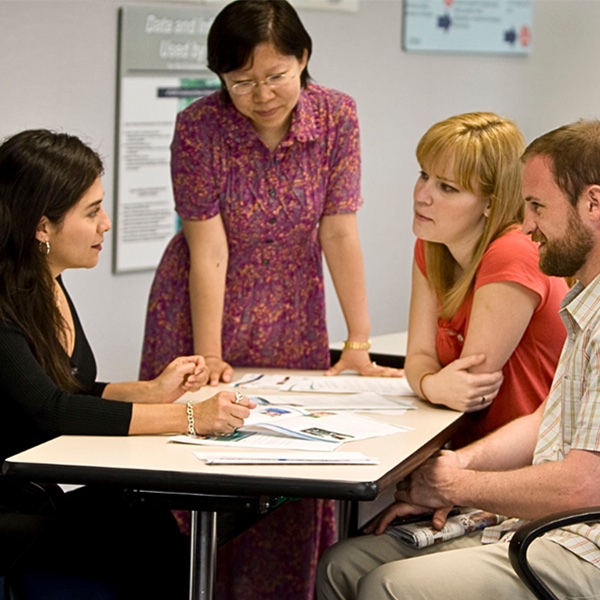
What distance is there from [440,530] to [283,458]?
472 millimetres

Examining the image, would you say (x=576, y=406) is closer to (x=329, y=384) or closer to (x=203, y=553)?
(x=203, y=553)

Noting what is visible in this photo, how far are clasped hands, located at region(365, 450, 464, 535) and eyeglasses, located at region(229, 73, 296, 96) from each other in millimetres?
1068

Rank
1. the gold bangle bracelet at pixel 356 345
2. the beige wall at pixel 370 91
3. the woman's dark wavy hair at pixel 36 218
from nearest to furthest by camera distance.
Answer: the woman's dark wavy hair at pixel 36 218 → the gold bangle bracelet at pixel 356 345 → the beige wall at pixel 370 91

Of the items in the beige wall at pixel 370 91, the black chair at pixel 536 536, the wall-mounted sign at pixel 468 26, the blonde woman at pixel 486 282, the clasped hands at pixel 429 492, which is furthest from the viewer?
the wall-mounted sign at pixel 468 26

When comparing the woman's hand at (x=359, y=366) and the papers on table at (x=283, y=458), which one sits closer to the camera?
the papers on table at (x=283, y=458)

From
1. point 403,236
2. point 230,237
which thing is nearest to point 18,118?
point 230,237

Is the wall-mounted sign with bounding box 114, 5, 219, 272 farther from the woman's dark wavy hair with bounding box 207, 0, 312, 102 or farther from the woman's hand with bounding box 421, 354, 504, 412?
the woman's hand with bounding box 421, 354, 504, 412

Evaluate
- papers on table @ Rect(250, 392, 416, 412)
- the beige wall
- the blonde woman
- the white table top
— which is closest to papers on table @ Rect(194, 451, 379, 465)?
the white table top

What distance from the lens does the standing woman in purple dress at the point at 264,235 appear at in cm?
301

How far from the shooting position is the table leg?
2.18m

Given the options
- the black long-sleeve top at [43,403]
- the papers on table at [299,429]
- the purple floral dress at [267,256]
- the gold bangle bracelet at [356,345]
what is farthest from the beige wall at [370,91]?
the papers on table at [299,429]

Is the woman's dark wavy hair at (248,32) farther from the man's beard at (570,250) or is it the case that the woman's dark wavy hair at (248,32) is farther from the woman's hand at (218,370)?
the man's beard at (570,250)

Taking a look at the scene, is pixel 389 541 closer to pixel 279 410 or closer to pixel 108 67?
pixel 279 410

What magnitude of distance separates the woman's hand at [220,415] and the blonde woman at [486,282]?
1.95 ft
